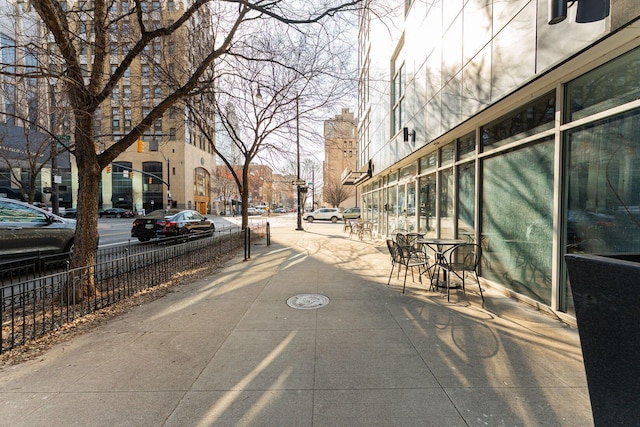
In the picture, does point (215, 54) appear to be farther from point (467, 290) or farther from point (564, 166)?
point (467, 290)

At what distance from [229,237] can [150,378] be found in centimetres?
918

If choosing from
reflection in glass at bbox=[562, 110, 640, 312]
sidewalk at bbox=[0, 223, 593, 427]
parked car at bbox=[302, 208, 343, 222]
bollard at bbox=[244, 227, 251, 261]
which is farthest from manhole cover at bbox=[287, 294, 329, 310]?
parked car at bbox=[302, 208, 343, 222]

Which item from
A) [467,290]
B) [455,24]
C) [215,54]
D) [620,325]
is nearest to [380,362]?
[620,325]

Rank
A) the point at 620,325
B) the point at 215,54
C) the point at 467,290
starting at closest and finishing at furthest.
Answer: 1. the point at 620,325
2. the point at 467,290
3. the point at 215,54

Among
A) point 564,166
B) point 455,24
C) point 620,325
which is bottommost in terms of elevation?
point 620,325

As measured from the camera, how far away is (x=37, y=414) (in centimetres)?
234

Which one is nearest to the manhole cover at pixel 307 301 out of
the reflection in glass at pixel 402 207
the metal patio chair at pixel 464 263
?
the metal patio chair at pixel 464 263

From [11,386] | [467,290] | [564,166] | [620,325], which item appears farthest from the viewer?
[467,290]

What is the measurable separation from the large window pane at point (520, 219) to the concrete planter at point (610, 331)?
11.2 feet

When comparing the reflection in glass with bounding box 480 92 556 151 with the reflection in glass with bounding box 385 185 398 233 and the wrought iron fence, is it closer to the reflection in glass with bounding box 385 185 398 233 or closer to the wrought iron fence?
the reflection in glass with bounding box 385 185 398 233

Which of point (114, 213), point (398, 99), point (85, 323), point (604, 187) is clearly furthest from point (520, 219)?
point (114, 213)

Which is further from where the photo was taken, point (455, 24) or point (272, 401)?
point (455, 24)

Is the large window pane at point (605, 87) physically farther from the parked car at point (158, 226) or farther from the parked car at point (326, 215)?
the parked car at point (326, 215)

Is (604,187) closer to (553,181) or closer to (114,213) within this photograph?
(553,181)
